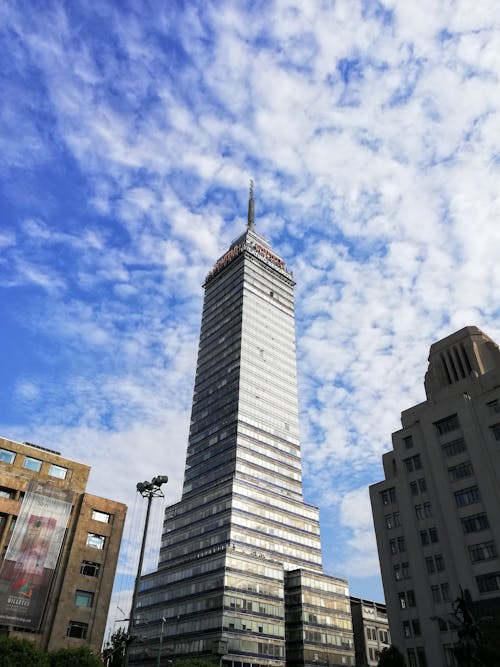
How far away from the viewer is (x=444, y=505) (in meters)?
70.4

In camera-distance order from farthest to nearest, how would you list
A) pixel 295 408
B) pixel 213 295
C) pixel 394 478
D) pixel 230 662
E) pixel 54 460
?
pixel 213 295 → pixel 295 408 → pixel 230 662 → pixel 394 478 → pixel 54 460

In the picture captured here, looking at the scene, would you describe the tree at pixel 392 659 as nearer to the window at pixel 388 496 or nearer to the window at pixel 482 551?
the window at pixel 482 551

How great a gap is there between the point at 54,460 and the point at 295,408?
356ft

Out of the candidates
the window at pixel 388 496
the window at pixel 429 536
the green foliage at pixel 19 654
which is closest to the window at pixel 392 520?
the window at pixel 388 496

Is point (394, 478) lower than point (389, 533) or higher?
higher

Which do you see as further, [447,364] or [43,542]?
[447,364]

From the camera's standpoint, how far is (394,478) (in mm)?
80562

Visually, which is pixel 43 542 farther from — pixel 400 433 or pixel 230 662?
pixel 230 662

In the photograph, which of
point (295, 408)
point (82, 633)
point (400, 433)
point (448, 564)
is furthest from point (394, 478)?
point (295, 408)

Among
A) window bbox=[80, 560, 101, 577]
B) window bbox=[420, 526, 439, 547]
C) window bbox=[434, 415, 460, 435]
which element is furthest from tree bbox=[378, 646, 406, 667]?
window bbox=[80, 560, 101, 577]

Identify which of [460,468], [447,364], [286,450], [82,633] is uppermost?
[286,450]

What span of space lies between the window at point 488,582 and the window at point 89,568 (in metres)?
45.4

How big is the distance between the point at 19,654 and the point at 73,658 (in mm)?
4809

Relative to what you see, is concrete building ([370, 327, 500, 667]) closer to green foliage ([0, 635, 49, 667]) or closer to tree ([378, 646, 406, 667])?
tree ([378, 646, 406, 667])
